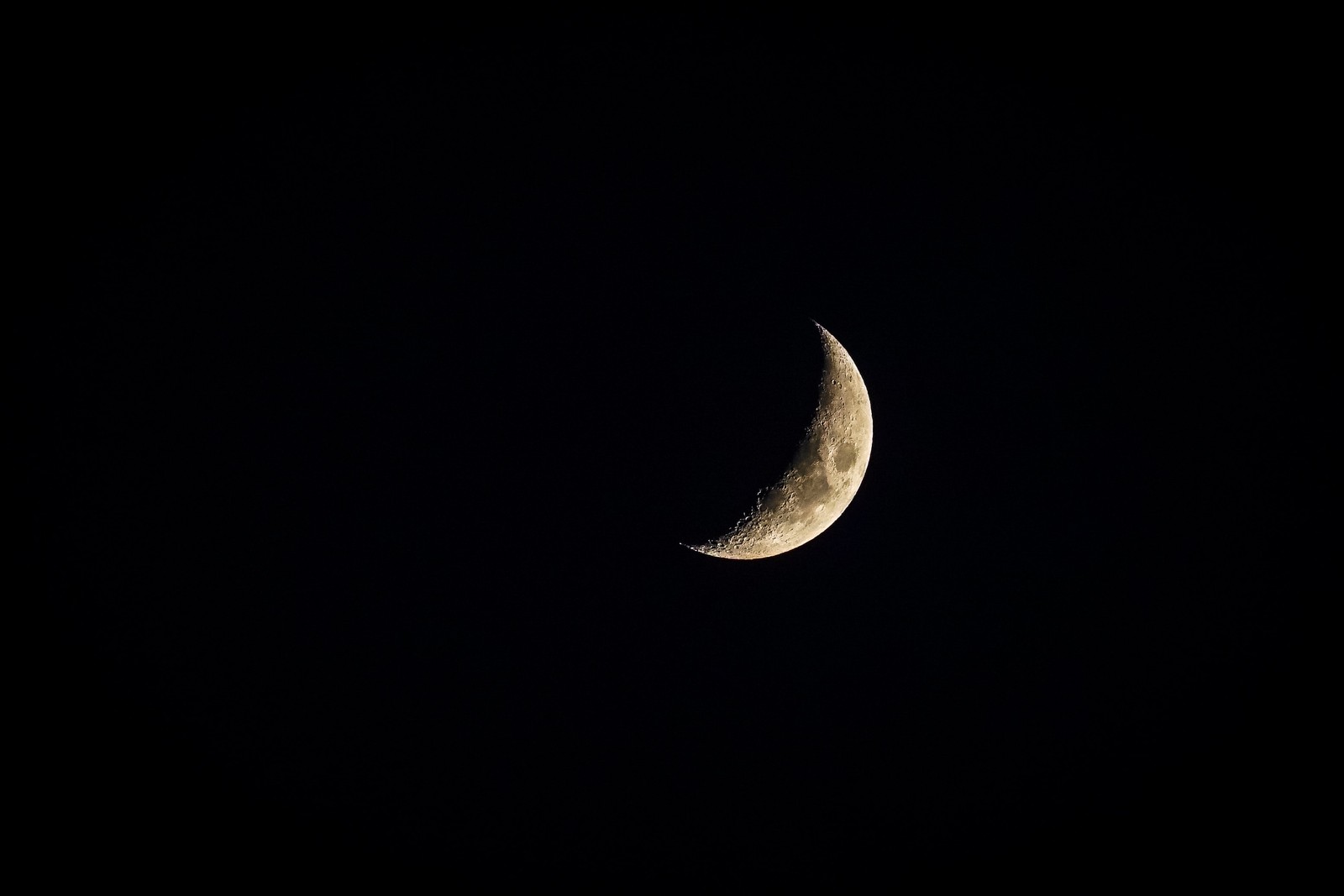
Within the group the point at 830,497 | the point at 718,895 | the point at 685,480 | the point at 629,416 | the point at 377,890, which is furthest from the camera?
the point at 377,890

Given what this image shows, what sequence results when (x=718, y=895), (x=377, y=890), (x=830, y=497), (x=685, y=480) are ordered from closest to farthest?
(x=685, y=480), (x=830, y=497), (x=718, y=895), (x=377, y=890)

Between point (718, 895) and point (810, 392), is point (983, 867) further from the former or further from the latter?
point (810, 392)

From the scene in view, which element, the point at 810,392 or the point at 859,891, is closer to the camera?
the point at 810,392

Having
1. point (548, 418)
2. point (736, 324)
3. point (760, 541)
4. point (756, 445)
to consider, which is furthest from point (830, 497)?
point (548, 418)

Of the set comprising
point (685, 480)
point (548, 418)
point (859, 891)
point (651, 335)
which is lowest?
point (859, 891)

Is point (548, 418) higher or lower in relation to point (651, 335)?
lower

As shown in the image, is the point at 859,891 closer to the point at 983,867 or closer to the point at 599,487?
the point at 983,867

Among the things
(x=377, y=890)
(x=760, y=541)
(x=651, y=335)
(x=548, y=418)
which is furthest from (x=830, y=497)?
(x=377, y=890)
